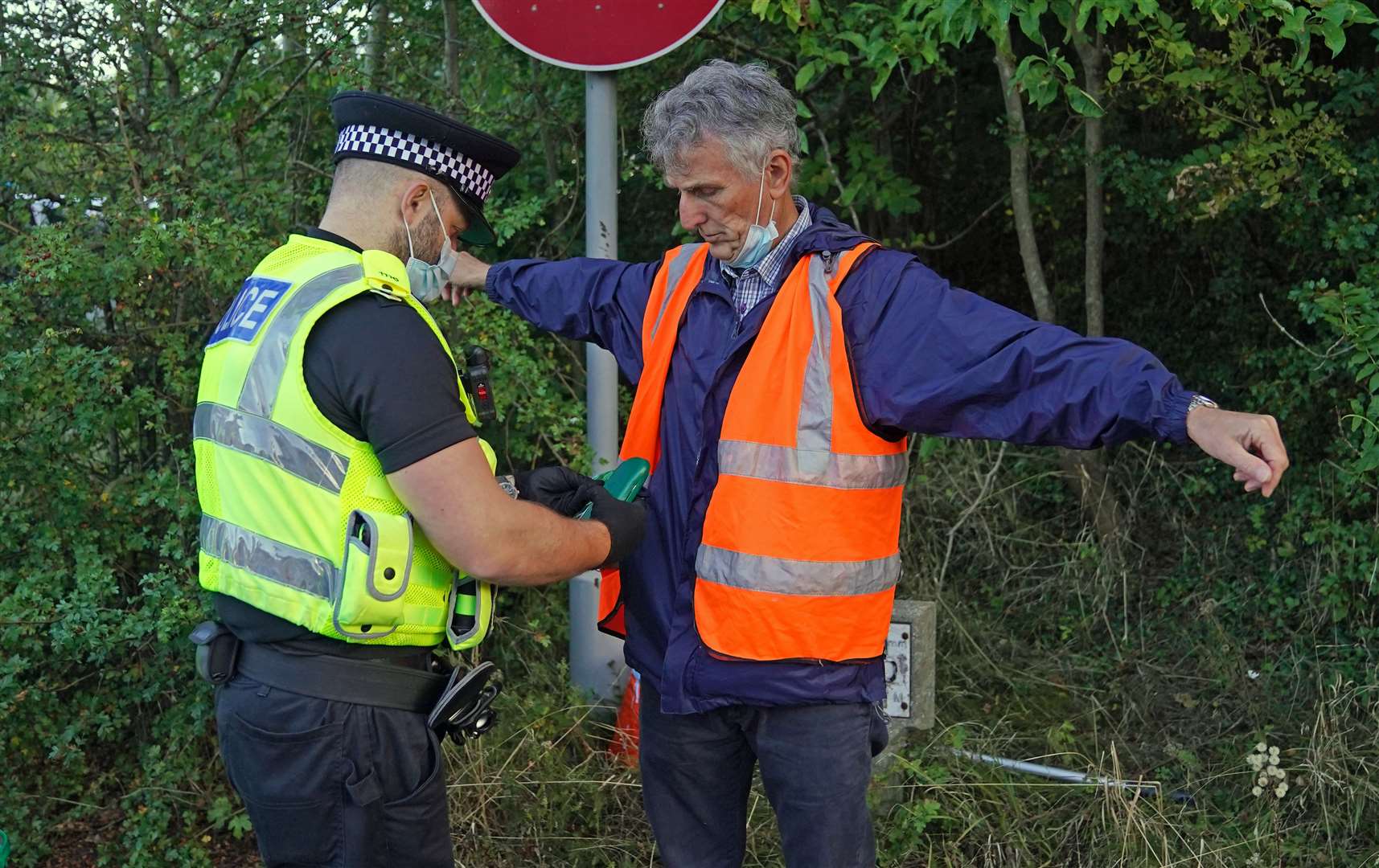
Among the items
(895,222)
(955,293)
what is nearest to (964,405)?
(955,293)

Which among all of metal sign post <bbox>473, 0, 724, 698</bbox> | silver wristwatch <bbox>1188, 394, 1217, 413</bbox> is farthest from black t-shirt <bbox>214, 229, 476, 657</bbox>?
metal sign post <bbox>473, 0, 724, 698</bbox>

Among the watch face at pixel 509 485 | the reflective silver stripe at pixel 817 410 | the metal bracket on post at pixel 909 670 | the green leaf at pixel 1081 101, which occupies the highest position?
the green leaf at pixel 1081 101

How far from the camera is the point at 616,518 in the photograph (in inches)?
96.5

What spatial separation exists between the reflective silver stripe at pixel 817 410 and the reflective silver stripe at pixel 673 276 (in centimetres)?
42

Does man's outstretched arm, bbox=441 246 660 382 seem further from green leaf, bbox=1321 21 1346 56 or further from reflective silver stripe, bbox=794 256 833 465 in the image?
green leaf, bbox=1321 21 1346 56

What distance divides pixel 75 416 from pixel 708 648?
232 cm

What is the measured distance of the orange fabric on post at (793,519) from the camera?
99.6 inches

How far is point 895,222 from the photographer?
6.39 metres

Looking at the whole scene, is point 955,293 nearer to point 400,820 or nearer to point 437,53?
point 400,820

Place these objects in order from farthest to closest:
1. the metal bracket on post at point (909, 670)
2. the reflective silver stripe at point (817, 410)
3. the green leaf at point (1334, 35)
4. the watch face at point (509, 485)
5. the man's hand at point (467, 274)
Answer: the metal bracket on post at point (909, 670)
the green leaf at point (1334, 35)
the man's hand at point (467, 274)
the reflective silver stripe at point (817, 410)
the watch face at point (509, 485)

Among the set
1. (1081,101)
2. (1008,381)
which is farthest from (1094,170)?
(1008,381)

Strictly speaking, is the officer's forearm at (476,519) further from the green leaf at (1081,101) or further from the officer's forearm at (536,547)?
the green leaf at (1081,101)

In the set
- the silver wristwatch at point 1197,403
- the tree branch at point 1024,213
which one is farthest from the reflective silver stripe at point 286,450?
the tree branch at point 1024,213

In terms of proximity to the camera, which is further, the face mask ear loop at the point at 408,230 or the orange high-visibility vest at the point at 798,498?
the orange high-visibility vest at the point at 798,498
